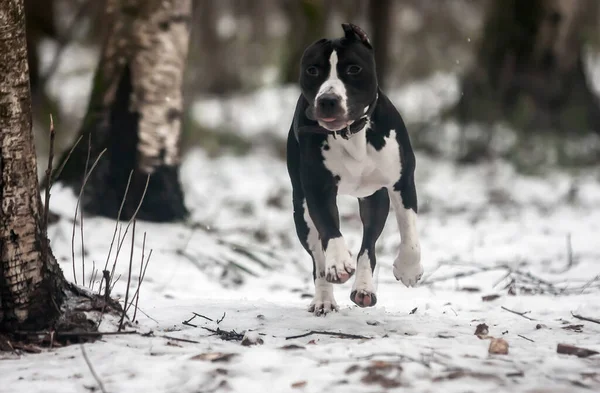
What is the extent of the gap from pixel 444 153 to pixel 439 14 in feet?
21.4

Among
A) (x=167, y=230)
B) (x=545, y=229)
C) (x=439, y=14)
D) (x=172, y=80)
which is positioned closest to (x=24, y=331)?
(x=167, y=230)

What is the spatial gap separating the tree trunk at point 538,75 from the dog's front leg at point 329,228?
8.34 metres

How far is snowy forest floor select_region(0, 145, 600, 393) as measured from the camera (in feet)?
8.82

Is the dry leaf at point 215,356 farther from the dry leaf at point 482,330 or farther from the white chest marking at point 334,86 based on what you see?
the white chest marking at point 334,86

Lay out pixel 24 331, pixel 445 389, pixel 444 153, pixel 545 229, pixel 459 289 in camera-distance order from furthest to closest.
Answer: pixel 444 153
pixel 545 229
pixel 459 289
pixel 24 331
pixel 445 389

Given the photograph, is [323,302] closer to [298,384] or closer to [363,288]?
[363,288]

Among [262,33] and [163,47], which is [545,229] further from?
[262,33]

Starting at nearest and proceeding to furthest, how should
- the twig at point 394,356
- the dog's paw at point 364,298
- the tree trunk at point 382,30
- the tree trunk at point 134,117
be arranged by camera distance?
the twig at point 394,356 < the dog's paw at point 364,298 < the tree trunk at point 134,117 < the tree trunk at point 382,30

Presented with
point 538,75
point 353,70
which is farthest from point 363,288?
point 538,75

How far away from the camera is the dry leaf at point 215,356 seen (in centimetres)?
285

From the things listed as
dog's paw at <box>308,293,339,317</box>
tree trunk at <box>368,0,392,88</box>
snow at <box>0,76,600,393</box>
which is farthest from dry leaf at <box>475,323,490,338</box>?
tree trunk at <box>368,0,392,88</box>

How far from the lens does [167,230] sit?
5996mm

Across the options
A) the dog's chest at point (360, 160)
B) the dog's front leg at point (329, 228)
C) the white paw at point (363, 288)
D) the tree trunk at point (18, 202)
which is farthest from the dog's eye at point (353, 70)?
the tree trunk at point (18, 202)

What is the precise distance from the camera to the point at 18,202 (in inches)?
122
